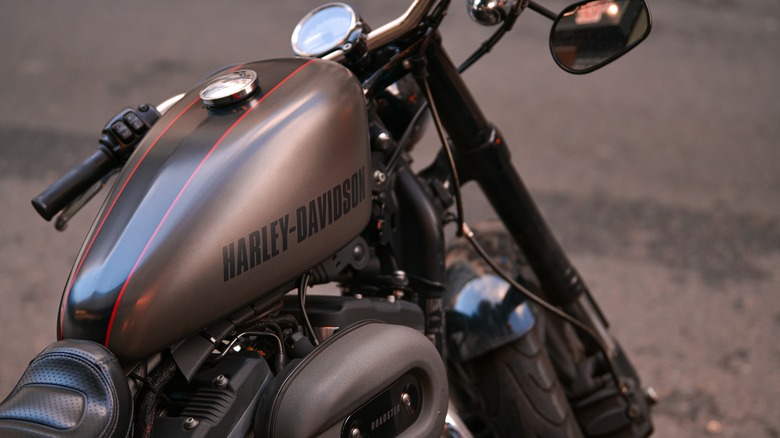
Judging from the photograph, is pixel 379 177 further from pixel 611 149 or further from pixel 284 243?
pixel 611 149

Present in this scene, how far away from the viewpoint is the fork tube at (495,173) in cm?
175

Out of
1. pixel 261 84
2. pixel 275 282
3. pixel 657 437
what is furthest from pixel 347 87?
pixel 657 437

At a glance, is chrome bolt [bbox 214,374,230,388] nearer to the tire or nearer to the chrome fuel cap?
the chrome fuel cap

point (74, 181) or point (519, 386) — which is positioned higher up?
point (74, 181)

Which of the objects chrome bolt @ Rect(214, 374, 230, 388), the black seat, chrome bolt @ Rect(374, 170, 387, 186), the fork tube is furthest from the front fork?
the black seat

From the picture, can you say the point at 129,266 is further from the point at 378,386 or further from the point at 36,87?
the point at 36,87

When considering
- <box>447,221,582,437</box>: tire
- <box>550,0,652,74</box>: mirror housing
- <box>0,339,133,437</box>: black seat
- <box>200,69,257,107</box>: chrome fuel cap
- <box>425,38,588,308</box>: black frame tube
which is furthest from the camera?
<box>447,221,582,437</box>: tire

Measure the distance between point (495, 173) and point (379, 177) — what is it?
0.39m

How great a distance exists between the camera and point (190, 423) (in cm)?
123

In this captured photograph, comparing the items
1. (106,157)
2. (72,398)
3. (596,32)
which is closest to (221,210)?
(72,398)

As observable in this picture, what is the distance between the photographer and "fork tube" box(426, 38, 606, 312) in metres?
1.75

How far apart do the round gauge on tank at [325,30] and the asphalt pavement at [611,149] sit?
2.01 metres

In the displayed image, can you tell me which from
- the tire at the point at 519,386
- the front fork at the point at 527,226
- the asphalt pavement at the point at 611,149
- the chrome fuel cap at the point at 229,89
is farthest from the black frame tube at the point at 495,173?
the asphalt pavement at the point at 611,149

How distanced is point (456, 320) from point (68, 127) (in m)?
3.72
